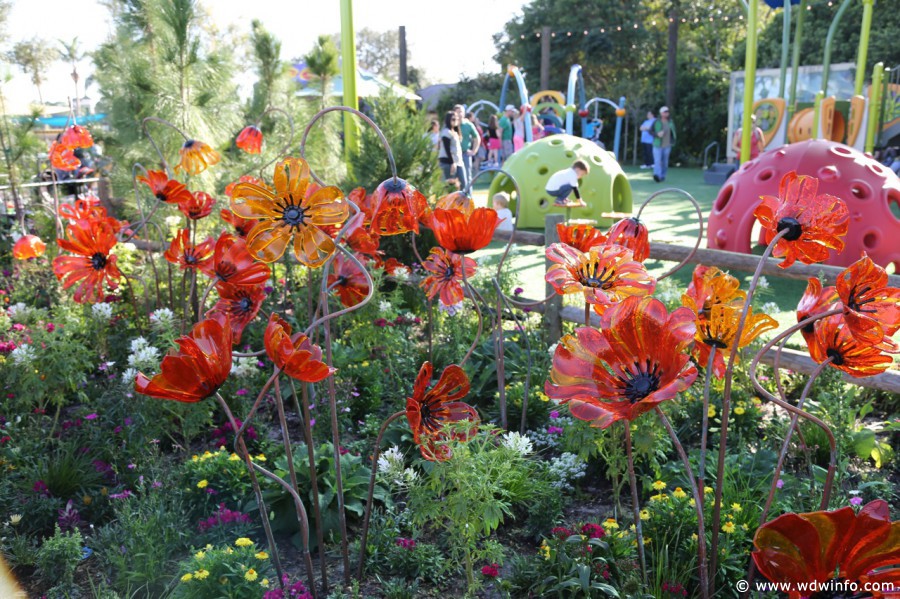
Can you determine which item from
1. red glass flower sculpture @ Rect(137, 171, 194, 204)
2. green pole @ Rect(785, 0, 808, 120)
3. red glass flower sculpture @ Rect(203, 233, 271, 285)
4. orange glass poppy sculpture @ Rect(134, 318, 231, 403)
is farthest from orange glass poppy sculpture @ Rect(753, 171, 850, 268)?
green pole @ Rect(785, 0, 808, 120)

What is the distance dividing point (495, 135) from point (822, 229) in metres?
15.3

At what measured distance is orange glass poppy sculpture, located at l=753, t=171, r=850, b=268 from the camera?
1622 millimetres

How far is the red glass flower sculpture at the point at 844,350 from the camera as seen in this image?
5.10 ft

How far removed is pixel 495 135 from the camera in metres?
16.4

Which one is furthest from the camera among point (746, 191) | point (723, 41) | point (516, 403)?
point (723, 41)

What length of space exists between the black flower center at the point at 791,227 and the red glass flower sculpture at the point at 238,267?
1.43m

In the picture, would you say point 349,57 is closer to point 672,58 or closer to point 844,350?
point 844,350

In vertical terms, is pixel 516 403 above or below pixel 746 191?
below

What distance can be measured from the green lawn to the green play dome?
77cm

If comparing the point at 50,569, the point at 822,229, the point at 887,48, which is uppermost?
the point at 887,48

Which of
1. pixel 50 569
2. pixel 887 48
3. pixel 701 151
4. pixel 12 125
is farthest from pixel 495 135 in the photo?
pixel 50 569

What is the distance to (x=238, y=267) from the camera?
2123 millimetres

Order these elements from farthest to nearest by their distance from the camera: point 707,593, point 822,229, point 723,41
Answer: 1. point 723,41
2. point 707,593
3. point 822,229

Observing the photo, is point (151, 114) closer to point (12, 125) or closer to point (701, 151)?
point (12, 125)
